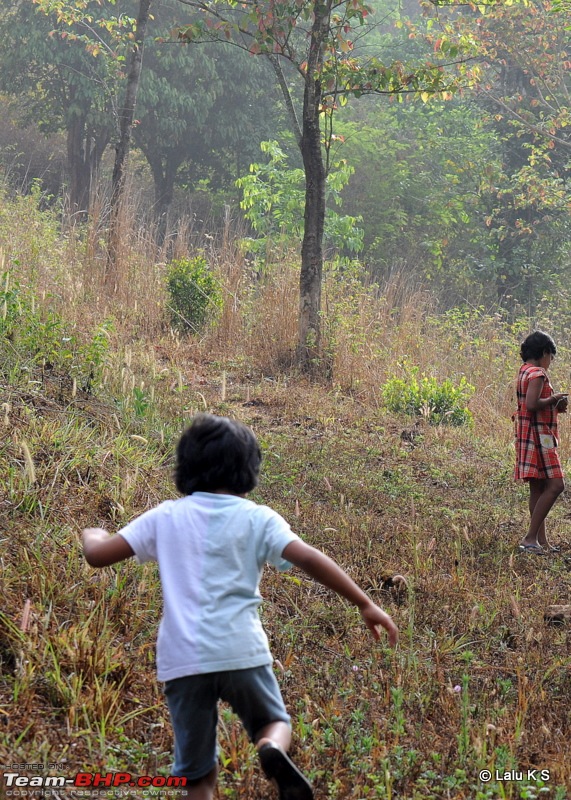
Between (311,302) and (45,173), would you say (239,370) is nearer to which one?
(311,302)

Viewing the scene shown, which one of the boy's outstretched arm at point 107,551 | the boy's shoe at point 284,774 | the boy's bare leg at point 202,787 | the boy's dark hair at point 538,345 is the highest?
the boy's dark hair at point 538,345

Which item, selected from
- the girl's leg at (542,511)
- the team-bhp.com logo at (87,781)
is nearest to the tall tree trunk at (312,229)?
the girl's leg at (542,511)

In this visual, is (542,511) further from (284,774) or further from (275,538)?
(284,774)

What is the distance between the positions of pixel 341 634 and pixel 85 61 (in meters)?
22.2

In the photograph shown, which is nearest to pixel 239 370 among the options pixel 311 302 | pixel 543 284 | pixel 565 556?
pixel 311 302

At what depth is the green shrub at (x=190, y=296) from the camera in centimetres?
1175

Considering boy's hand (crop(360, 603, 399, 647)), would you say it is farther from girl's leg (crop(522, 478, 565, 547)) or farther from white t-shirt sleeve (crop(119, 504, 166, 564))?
girl's leg (crop(522, 478, 565, 547))

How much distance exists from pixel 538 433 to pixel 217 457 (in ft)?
14.0

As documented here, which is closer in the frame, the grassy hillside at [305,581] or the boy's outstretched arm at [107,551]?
the boy's outstretched arm at [107,551]

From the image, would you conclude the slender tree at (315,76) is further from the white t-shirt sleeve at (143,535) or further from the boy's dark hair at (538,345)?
the white t-shirt sleeve at (143,535)

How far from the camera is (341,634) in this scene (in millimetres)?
4422

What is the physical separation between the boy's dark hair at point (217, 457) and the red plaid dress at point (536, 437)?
4098 mm

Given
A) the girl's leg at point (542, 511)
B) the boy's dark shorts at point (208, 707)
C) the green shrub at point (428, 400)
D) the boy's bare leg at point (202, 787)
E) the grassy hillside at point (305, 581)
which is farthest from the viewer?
the green shrub at point (428, 400)

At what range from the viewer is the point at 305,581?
16.6 ft
